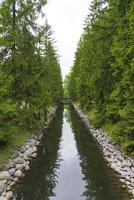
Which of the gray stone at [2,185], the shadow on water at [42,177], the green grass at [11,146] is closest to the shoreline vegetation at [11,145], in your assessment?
the green grass at [11,146]

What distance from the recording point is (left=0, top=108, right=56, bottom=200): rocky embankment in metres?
16.3

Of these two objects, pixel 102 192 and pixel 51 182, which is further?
pixel 51 182

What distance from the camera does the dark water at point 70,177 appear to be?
16.8 m

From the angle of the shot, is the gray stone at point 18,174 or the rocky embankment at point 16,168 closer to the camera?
the rocky embankment at point 16,168

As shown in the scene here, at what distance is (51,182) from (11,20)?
14.0m

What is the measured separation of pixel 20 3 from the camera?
27.7m

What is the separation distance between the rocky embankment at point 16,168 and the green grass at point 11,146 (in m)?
0.29

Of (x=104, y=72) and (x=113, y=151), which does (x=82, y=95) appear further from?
(x=113, y=151)

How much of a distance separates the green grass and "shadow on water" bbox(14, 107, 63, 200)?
4.96 feet

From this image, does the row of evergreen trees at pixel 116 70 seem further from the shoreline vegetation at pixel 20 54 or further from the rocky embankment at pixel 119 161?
the shoreline vegetation at pixel 20 54

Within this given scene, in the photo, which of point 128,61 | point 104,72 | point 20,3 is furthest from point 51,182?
point 20,3

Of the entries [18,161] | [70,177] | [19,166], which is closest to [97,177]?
[70,177]

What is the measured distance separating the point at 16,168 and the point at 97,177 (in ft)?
14.7

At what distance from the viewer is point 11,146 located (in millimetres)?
23594
